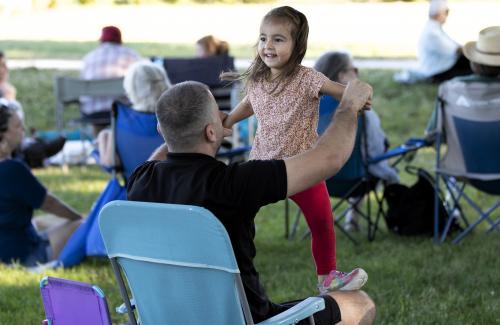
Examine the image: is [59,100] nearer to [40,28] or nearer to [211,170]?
[211,170]

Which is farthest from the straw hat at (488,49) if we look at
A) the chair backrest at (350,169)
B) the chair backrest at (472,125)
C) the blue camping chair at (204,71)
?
the blue camping chair at (204,71)

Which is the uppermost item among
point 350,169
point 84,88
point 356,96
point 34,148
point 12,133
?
point 356,96

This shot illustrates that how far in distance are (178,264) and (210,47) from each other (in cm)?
681

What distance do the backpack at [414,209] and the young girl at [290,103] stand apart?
2476 mm

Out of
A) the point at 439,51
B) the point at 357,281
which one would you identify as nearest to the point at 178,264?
the point at 357,281

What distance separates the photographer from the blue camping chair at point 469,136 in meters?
5.66

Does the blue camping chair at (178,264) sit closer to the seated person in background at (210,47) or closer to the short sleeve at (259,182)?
the short sleeve at (259,182)

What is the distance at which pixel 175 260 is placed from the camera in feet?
9.00

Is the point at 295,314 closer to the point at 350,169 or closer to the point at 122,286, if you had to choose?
Answer: the point at 122,286

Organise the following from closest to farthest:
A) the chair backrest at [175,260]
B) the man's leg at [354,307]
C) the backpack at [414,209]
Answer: the chair backrest at [175,260]
the man's leg at [354,307]
the backpack at [414,209]

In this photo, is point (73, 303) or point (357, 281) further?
point (357, 281)

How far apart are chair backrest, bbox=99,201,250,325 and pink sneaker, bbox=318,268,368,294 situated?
2.26ft

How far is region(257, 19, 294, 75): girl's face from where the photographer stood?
361cm

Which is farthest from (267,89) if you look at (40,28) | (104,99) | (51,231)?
(40,28)
